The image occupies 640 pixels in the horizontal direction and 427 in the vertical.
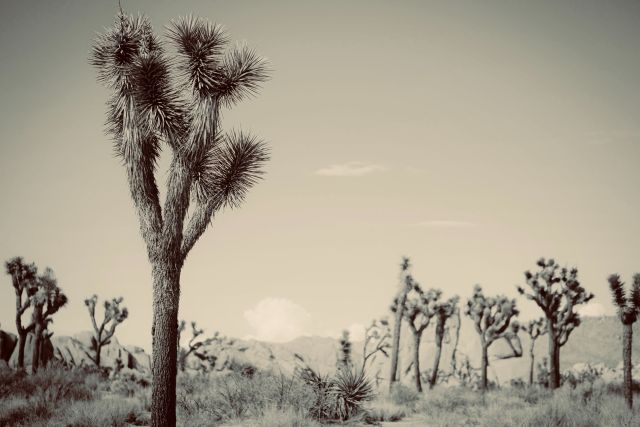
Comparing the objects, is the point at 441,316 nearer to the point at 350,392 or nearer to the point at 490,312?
the point at 490,312

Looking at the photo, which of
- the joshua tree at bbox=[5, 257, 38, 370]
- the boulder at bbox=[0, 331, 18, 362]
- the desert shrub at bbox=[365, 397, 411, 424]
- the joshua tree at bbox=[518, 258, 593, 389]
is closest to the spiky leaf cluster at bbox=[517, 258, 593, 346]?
the joshua tree at bbox=[518, 258, 593, 389]

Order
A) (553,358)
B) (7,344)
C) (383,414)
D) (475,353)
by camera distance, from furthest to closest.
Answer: (475,353) → (7,344) → (553,358) → (383,414)

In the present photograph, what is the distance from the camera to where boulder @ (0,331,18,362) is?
132 feet

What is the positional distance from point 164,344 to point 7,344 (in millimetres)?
39267

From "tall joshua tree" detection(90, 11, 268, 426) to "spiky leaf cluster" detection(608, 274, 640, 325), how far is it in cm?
1509

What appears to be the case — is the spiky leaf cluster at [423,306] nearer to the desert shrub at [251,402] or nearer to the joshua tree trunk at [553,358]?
the joshua tree trunk at [553,358]

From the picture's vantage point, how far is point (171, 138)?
10641 mm

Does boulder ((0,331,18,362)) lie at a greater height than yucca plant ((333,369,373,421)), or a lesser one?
lesser

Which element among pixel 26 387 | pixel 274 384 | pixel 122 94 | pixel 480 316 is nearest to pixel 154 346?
pixel 274 384

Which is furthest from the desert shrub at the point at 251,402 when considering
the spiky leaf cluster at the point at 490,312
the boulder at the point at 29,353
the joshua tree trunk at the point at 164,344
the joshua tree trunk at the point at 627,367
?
the boulder at the point at 29,353

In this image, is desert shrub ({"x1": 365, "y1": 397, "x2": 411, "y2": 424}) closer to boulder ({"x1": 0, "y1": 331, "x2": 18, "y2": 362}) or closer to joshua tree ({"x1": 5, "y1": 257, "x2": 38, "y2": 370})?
joshua tree ({"x1": 5, "y1": 257, "x2": 38, "y2": 370})

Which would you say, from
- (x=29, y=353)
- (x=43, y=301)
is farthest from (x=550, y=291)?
(x=29, y=353)

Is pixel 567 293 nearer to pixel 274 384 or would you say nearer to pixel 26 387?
pixel 274 384

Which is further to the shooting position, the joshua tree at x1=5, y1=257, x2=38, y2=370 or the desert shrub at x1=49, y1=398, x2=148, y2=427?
the joshua tree at x1=5, y1=257, x2=38, y2=370
